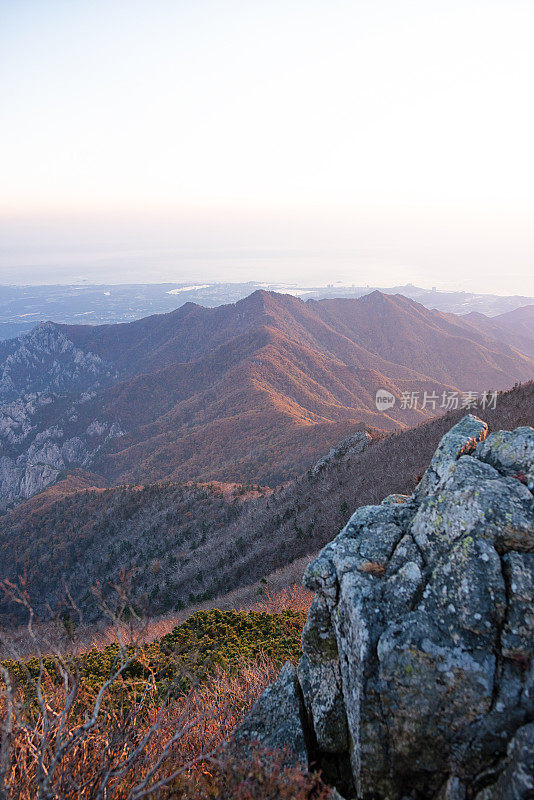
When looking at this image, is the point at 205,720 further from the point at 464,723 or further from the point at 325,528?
the point at 325,528

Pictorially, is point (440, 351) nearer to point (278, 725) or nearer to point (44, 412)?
point (44, 412)

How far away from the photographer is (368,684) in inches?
204

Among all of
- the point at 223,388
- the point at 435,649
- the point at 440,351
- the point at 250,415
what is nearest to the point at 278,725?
the point at 435,649

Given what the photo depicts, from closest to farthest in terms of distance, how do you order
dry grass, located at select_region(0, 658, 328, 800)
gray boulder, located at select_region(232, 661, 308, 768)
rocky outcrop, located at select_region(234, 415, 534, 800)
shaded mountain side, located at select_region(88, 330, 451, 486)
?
rocky outcrop, located at select_region(234, 415, 534, 800) < dry grass, located at select_region(0, 658, 328, 800) < gray boulder, located at select_region(232, 661, 308, 768) < shaded mountain side, located at select_region(88, 330, 451, 486)

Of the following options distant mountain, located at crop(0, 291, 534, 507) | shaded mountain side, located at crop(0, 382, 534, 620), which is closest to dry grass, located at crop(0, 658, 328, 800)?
shaded mountain side, located at crop(0, 382, 534, 620)

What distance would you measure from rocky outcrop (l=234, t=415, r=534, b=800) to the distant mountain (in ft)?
148

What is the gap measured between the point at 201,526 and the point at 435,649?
1719 inches

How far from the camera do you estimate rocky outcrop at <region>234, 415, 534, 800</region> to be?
470cm

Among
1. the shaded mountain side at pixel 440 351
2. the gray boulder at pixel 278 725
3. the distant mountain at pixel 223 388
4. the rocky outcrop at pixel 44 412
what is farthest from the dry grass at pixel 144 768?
the shaded mountain side at pixel 440 351

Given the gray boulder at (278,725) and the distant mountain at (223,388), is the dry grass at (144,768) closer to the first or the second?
the gray boulder at (278,725)

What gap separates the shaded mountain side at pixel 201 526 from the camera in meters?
31.9

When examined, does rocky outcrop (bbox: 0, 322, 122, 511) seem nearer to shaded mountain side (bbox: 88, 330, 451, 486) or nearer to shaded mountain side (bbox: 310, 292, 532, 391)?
shaded mountain side (bbox: 88, 330, 451, 486)

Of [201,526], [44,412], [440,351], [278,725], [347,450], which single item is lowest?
[44,412]

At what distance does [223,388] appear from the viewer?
119 metres
